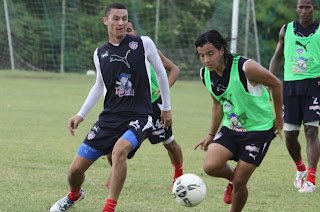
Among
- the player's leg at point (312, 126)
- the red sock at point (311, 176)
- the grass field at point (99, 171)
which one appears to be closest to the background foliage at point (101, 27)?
the grass field at point (99, 171)

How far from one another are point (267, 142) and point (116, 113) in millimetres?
1380

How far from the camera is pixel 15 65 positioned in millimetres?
26297

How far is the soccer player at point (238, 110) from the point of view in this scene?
18.9ft

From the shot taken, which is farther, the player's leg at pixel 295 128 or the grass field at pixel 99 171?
the player's leg at pixel 295 128

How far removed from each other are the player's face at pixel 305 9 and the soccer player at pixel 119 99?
2.30 meters

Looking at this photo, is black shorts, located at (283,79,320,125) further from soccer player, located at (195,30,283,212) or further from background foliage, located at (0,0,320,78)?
background foliage, located at (0,0,320,78)

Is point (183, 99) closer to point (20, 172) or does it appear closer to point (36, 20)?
point (36, 20)

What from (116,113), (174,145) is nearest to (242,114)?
(116,113)

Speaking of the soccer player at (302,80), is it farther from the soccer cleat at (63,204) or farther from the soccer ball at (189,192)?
the soccer cleat at (63,204)

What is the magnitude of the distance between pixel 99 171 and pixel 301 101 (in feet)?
8.70

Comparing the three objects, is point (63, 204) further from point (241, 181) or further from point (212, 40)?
point (212, 40)

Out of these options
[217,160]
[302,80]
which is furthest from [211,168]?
[302,80]

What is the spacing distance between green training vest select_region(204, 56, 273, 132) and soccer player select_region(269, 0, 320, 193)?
213cm

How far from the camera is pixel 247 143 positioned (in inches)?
231
